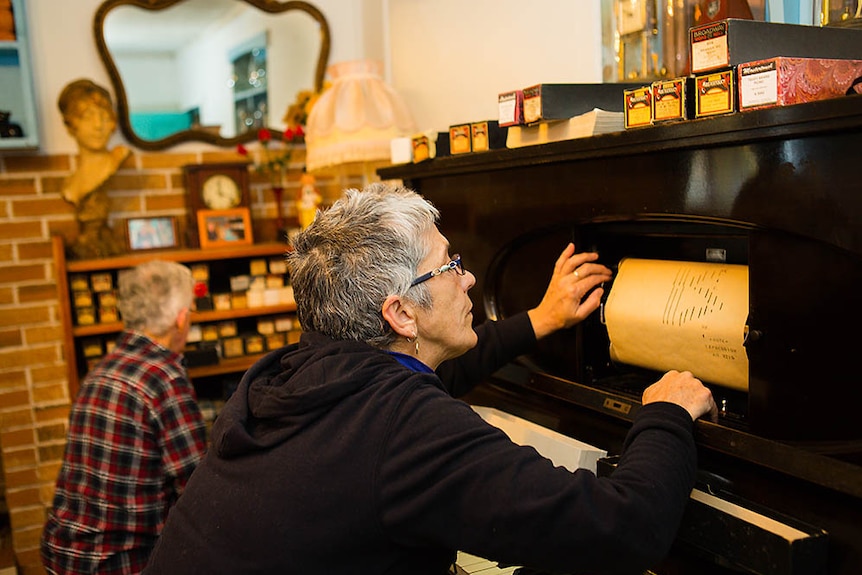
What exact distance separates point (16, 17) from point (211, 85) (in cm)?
73

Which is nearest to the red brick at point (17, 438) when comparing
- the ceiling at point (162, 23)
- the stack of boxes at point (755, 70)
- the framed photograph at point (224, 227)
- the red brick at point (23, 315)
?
the red brick at point (23, 315)

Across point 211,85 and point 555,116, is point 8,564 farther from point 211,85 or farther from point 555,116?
point 555,116

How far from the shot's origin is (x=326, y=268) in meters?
1.35

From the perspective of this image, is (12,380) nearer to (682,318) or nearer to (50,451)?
(50,451)

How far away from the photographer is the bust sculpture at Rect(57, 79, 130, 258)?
307 centimetres

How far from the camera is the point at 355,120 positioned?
2.79m

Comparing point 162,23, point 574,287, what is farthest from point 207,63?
point 574,287

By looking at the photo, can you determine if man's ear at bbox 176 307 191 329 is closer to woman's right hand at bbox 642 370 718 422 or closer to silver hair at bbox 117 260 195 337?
silver hair at bbox 117 260 195 337

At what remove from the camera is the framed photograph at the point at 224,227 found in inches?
129

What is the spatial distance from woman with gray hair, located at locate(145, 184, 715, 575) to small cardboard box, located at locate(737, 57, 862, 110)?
0.44 metres

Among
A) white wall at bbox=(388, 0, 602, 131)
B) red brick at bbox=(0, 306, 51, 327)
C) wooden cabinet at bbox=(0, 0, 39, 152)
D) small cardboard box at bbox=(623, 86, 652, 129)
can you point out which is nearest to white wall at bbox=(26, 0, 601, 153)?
white wall at bbox=(388, 0, 602, 131)

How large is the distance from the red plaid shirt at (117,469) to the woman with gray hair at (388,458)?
2.75 feet

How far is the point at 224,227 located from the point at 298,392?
2.20m

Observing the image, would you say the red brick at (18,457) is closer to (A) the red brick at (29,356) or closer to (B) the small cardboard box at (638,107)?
(A) the red brick at (29,356)
